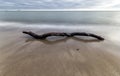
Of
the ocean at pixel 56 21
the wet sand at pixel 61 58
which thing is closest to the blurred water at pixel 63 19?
the ocean at pixel 56 21

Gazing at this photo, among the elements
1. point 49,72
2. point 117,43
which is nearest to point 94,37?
point 117,43

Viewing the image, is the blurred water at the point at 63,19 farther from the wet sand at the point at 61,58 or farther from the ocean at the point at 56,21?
the wet sand at the point at 61,58

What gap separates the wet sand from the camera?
3.99 meters

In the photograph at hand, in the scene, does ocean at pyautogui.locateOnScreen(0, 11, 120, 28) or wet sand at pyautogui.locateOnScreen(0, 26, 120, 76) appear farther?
Answer: ocean at pyautogui.locateOnScreen(0, 11, 120, 28)

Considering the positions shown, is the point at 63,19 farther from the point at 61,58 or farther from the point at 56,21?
the point at 61,58

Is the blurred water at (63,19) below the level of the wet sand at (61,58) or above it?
below

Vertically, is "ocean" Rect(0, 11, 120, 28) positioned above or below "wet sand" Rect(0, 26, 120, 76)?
below

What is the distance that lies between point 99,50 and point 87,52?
56 centimetres

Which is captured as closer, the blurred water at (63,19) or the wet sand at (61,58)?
the wet sand at (61,58)

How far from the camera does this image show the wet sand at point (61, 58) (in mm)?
3990

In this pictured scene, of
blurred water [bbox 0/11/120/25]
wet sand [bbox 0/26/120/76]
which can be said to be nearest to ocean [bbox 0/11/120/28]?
blurred water [bbox 0/11/120/25]

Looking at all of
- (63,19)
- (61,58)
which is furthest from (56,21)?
(61,58)

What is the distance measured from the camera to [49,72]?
395cm

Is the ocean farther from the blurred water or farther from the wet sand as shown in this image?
the wet sand
